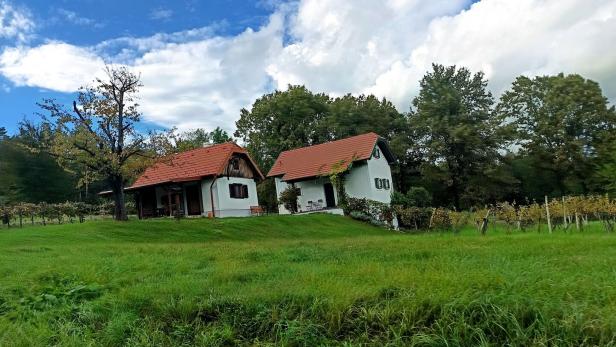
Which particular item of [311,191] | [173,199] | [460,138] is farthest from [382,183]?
[173,199]

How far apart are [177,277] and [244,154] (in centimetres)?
2626

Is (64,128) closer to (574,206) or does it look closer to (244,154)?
(244,154)

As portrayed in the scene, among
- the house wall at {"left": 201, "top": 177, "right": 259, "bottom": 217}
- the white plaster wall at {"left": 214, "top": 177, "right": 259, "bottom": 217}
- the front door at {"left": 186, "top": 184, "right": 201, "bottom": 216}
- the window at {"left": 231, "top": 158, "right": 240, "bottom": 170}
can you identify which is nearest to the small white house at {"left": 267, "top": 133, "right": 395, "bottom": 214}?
the white plaster wall at {"left": 214, "top": 177, "right": 259, "bottom": 217}

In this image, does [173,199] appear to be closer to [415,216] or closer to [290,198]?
[290,198]

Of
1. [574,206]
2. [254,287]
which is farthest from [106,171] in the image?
[574,206]

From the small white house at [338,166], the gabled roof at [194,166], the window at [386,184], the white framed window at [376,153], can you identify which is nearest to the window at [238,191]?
the gabled roof at [194,166]

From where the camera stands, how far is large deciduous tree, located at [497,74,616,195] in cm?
3834

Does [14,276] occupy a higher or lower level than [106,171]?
lower

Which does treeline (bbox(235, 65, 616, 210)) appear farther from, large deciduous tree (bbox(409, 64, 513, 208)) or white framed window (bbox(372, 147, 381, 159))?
white framed window (bbox(372, 147, 381, 159))

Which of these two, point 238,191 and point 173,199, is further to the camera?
point 238,191

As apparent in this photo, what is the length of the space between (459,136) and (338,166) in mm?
12853

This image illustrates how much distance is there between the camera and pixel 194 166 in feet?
102

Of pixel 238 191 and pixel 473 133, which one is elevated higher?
pixel 473 133

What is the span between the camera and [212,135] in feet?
206
